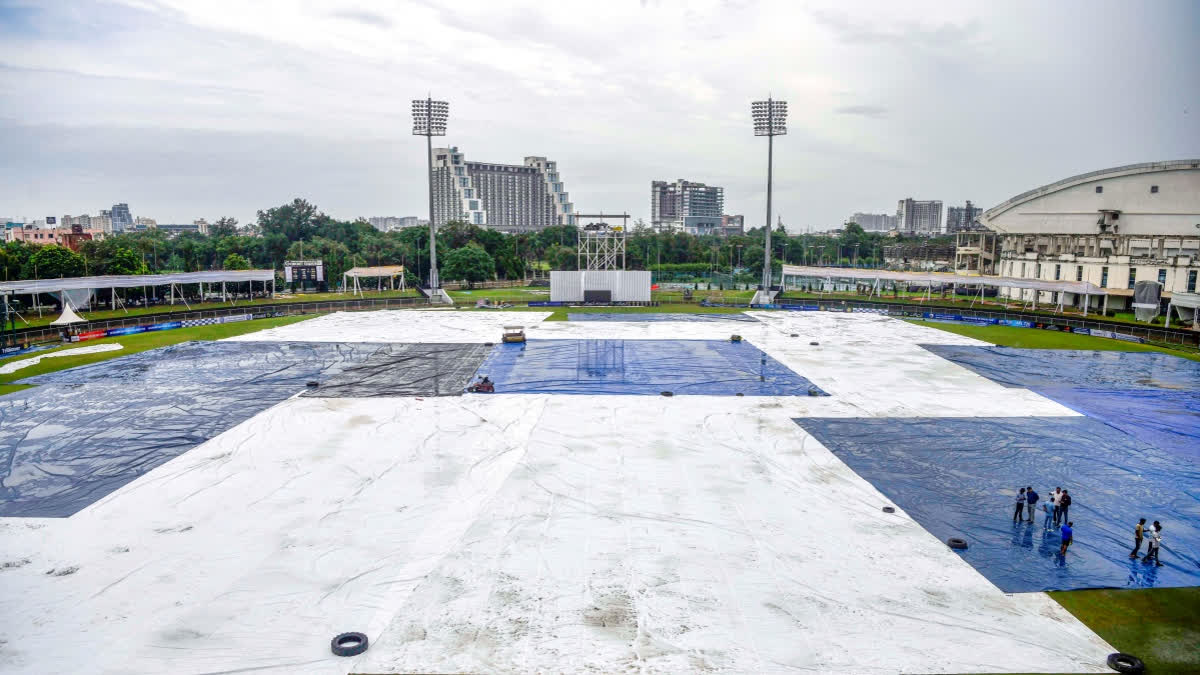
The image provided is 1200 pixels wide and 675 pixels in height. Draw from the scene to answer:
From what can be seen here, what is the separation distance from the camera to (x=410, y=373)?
40469 millimetres

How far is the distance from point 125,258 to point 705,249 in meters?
109

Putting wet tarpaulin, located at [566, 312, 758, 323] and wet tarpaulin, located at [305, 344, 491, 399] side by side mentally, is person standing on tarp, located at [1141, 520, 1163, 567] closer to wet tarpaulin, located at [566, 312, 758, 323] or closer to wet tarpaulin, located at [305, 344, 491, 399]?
wet tarpaulin, located at [305, 344, 491, 399]

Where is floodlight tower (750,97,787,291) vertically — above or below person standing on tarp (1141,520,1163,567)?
above

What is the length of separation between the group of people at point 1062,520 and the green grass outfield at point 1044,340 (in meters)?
35.1

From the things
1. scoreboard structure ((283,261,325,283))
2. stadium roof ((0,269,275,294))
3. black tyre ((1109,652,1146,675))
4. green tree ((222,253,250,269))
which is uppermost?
green tree ((222,253,250,269))

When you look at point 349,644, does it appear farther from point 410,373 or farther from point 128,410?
point 410,373

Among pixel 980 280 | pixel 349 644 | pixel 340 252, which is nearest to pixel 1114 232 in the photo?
pixel 980 280

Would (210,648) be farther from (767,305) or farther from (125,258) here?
(125,258)

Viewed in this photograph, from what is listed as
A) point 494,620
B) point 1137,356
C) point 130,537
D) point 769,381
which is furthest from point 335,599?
point 1137,356

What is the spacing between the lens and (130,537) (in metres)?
19.4

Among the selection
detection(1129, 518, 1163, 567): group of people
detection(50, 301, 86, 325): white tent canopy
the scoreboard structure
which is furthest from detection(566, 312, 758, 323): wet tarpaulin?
detection(1129, 518, 1163, 567): group of people

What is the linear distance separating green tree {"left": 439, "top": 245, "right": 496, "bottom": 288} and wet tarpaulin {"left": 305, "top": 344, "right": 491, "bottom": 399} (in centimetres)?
5058

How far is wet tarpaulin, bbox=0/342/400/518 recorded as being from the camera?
23609 mm

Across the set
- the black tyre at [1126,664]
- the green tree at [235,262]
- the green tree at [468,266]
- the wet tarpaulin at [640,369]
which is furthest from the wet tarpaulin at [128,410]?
the green tree at [235,262]
